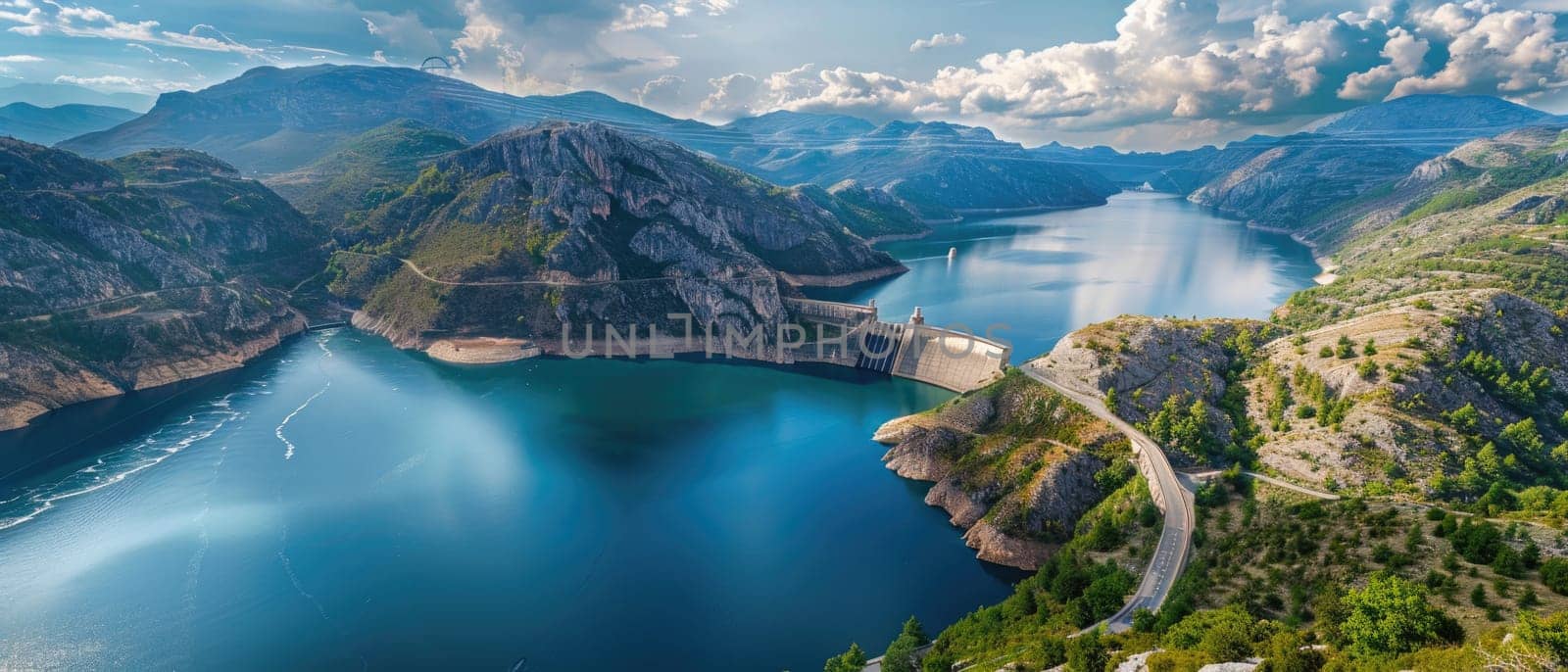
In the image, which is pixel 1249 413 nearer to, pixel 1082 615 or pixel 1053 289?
pixel 1082 615

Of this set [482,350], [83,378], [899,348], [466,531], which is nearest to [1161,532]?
[466,531]

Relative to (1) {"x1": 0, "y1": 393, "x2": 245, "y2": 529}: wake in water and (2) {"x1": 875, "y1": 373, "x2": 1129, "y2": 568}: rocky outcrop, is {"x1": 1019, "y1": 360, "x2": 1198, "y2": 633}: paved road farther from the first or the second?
(1) {"x1": 0, "y1": 393, "x2": 245, "y2": 529}: wake in water

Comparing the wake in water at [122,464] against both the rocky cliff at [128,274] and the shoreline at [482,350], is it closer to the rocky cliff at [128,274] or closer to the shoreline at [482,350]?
the rocky cliff at [128,274]

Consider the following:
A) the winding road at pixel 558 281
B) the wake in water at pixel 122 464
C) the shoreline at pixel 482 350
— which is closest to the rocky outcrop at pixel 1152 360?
the winding road at pixel 558 281

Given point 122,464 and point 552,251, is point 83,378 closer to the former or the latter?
point 122,464

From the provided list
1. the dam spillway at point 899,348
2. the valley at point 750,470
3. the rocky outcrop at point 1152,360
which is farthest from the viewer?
the dam spillway at point 899,348
